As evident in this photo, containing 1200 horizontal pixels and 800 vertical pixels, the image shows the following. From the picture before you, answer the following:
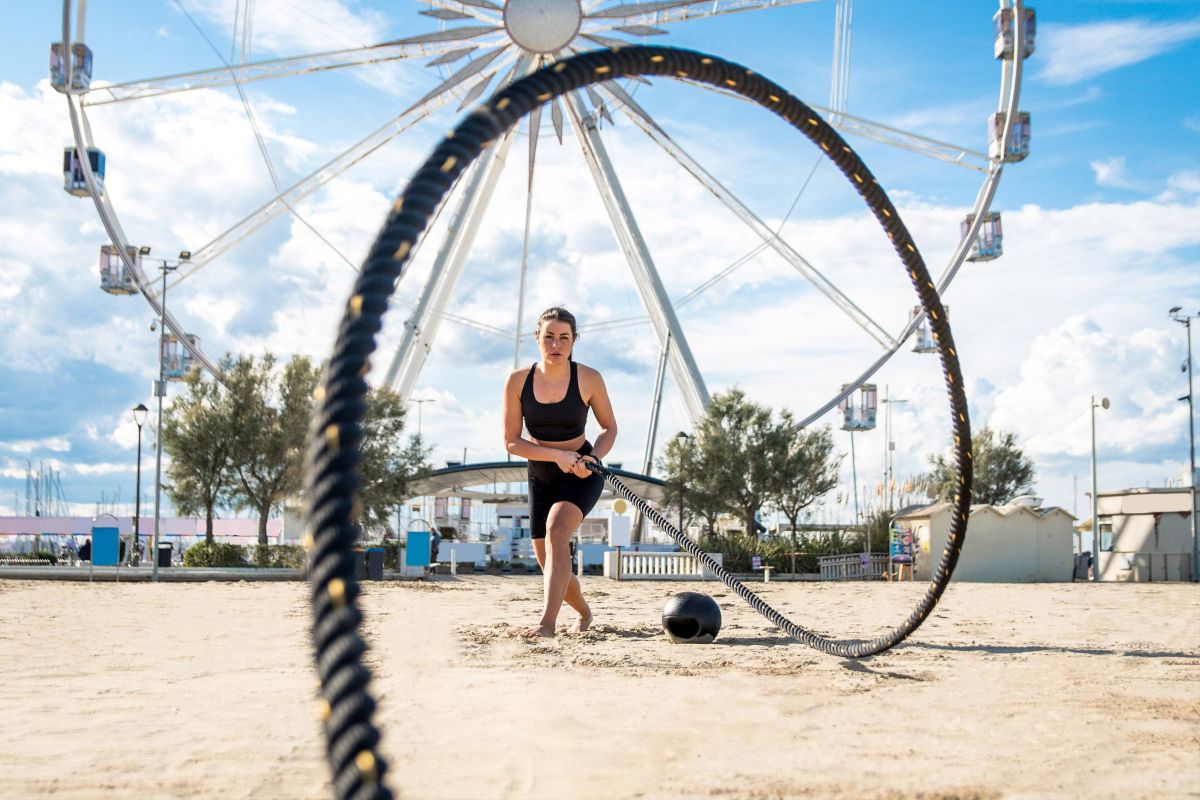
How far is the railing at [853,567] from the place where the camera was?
102 ft

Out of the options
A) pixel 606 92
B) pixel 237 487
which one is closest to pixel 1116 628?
pixel 606 92

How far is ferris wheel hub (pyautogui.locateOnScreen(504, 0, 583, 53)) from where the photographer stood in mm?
30625

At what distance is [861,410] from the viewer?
36594 millimetres

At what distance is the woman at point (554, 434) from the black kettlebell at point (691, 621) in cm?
85

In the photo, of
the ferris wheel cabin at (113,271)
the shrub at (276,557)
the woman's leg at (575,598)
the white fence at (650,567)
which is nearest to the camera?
the woman's leg at (575,598)

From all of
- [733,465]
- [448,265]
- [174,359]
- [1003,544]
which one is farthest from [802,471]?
[174,359]

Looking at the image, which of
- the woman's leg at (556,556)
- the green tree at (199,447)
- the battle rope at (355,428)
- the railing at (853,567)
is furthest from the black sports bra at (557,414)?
the green tree at (199,447)

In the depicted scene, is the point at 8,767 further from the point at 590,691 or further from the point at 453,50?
the point at 453,50

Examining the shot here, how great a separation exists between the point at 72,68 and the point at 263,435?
1226cm

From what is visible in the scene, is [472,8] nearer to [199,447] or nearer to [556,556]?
[199,447]

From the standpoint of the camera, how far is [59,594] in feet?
52.9

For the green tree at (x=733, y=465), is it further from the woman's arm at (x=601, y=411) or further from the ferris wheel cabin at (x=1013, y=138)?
the woman's arm at (x=601, y=411)

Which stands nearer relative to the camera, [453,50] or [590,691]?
[590,691]

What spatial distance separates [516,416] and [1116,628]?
611 cm
